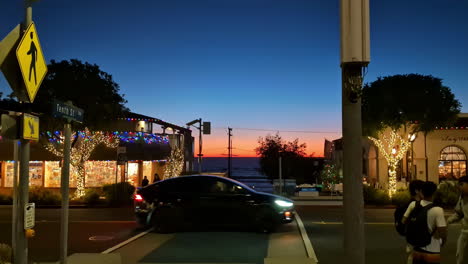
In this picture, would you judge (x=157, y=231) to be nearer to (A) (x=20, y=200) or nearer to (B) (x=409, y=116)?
(A) (x=20, y=200)

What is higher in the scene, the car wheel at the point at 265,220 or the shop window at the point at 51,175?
the shop window at the point at 51,175

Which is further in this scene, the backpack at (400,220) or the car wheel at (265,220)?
the car wheel at (265,220)

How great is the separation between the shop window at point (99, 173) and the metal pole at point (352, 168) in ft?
84.5

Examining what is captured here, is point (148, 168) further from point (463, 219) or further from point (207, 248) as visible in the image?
point (463, 219)

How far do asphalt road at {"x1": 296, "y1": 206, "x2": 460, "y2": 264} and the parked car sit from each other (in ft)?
4.14

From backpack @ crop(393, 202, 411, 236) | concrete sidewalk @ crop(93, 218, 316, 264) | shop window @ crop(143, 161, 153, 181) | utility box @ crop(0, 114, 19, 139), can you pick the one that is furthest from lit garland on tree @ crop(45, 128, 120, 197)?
backpack @ crop(393, 202, 411, 236)

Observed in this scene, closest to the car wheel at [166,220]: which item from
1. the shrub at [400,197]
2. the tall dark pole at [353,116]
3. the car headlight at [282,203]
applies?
the car headlight at [282,203]

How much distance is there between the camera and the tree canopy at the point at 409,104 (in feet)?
74.4

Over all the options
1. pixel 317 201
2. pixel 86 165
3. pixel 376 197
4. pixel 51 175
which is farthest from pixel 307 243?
pixel 51 175

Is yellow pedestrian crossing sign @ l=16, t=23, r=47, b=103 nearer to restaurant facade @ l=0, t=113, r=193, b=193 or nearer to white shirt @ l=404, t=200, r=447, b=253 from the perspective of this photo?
white shirt @ l=404, t=200, r=447, b=253

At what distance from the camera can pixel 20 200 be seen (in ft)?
18.7

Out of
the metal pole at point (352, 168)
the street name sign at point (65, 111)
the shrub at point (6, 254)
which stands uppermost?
the street name sign at point (65, 111)

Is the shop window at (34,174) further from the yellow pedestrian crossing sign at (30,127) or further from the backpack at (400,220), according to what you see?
the backpack at (400,220)

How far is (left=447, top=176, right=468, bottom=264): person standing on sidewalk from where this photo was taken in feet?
21.1
